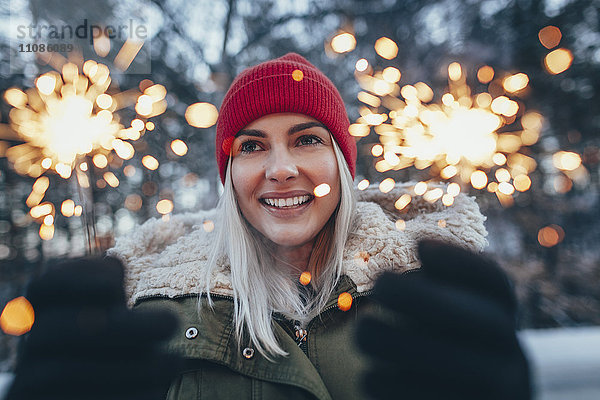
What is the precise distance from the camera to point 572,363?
2283mm

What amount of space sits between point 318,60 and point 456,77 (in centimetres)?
196

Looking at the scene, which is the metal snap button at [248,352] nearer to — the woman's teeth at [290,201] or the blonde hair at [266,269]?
the blonde hair at [266,269]

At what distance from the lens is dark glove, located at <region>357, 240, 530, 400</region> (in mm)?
835

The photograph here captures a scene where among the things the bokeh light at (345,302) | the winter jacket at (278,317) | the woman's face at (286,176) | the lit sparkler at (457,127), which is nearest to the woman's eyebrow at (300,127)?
the woman's face at (286,176)

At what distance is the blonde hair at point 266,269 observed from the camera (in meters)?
1.20

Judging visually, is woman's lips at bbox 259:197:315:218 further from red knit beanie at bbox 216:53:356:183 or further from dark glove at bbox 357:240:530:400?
dark glove at bbox 357:240:530:400

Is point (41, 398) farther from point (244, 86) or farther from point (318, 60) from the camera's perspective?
point (318, 60)

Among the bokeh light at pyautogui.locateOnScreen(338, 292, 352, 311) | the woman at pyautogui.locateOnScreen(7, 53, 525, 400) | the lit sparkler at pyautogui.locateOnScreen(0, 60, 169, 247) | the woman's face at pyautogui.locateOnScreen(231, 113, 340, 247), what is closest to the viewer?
the woman at pyautogui.locateOnScreen(7, 53, 525, 400)

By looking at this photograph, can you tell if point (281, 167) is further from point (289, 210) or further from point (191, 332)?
point (191, 332)

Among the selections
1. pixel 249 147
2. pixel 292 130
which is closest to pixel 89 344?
pixel 249 147

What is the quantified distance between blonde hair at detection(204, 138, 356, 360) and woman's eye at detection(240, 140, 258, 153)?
11 cm

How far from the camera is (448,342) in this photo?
86 centimetres

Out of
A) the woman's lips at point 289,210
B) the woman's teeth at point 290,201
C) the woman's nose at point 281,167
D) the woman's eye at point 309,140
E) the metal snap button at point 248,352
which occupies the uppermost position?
the woman's eye at point 309,140

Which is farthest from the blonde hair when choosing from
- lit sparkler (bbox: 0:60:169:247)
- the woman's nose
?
lit sparkler (bbox: 0:60:169:247)
